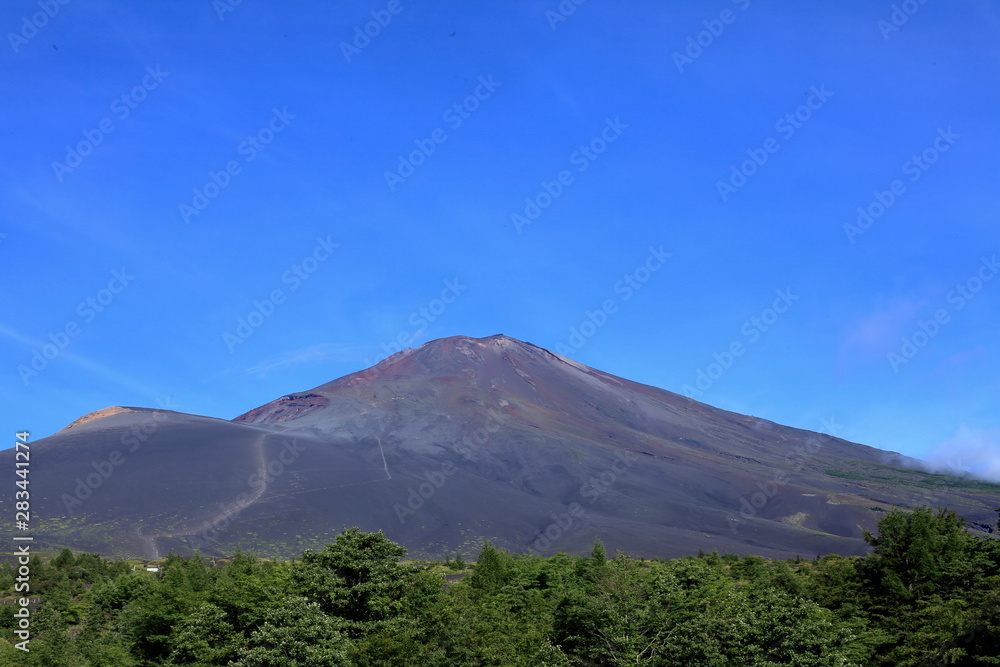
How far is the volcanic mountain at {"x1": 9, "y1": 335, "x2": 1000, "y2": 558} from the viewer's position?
118 m

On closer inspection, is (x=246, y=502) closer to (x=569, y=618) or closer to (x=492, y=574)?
(x=492, y=574)

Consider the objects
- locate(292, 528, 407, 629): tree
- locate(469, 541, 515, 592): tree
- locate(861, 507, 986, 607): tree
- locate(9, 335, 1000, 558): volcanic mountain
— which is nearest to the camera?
locate(861, 507, 986, 607): tree

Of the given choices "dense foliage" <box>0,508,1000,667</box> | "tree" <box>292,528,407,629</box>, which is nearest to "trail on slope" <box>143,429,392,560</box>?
"dense foliage" <box>0,508,1000,667</box>

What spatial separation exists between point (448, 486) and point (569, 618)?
113968 mm

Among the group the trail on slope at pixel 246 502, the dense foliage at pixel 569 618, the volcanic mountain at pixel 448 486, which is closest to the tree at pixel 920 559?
the dense foliage at pixel 569 618

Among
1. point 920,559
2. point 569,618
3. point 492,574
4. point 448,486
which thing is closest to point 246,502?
point 448,486

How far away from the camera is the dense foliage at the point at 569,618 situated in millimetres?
26562

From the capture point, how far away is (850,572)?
129 ft

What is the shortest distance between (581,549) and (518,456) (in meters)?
56.2

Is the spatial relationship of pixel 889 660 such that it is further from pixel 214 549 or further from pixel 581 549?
pixel 214 549

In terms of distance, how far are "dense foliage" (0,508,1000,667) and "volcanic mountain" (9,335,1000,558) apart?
70111mm

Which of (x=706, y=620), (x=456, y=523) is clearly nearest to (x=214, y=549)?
(x=456, y=523)

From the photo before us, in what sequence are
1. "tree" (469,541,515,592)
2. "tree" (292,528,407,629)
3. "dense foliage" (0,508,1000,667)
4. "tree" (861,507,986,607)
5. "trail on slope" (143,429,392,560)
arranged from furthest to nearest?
"trail on slope" (143,429,392,560) → "tree" (469,541,515,592) → "tree" (292,528,407,629) → "tree" (861,507,986,607) → "dense foliage" (0,508,1000,667)

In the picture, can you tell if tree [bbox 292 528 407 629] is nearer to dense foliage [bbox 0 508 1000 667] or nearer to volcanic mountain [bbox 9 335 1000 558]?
dense foliage [bbox 0 508 1000 667]
